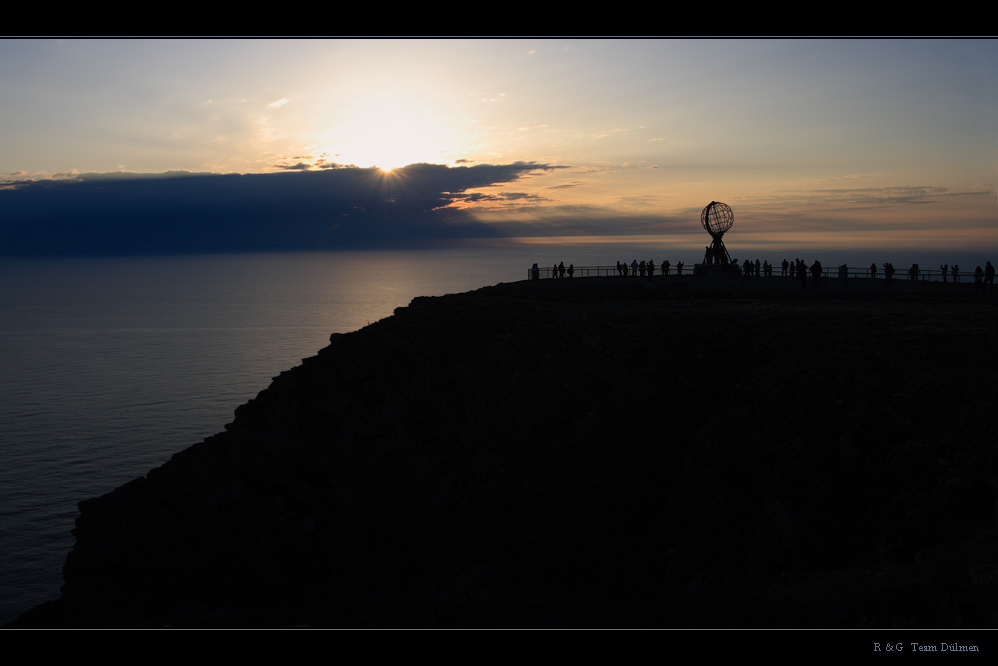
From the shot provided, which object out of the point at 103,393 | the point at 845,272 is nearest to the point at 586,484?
the point at 845,272

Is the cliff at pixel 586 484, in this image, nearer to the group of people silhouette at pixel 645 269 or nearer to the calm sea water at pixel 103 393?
the calm sea water at pixel 103 393

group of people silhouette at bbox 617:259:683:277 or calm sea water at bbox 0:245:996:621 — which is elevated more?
group of people silhouette at bbox 617:259:683:277

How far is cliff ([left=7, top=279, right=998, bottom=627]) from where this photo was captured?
503 inches

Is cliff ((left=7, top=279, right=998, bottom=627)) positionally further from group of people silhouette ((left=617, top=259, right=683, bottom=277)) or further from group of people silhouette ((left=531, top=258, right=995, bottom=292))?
group of people silhouette ((left=617, top=259, right=683, bottom=277))

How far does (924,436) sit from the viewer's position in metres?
14.2

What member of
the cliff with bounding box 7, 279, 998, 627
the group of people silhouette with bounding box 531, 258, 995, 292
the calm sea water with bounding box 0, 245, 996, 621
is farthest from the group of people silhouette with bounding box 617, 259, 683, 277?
the calm sea water with bounding box 0, 245, 996, 621

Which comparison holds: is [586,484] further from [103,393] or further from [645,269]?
[103,393]

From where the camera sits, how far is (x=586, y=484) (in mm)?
18344

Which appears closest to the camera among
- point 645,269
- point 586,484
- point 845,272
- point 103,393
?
point 586,484

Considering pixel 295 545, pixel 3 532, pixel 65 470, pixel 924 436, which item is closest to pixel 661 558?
pixel 924 436

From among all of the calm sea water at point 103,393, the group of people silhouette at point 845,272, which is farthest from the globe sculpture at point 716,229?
the calm sea water at point 103,393

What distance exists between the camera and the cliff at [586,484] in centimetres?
1278

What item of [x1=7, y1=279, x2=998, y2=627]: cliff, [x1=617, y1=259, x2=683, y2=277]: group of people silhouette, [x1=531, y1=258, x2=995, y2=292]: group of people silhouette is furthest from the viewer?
[x1=617, y1=259, x2=683, y2=277]: group of people silhouette

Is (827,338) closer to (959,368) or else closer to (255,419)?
(959,368)
